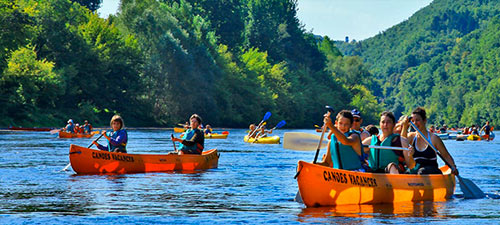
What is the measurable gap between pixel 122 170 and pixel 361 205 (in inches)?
351

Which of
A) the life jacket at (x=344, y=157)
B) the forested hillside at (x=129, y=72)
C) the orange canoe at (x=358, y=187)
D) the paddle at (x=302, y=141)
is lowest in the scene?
the orange canoe at (x=358, y=187)

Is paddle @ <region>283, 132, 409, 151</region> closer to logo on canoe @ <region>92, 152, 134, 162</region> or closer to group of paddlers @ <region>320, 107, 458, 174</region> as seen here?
group of paddlers @ <region>320, 107, 458, 174</region>

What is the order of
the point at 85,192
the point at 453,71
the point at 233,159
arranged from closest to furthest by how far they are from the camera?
1. the point at 85,192
2. the point at 233,159
3. the point at 453,71

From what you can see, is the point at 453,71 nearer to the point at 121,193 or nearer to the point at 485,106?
the point at 485,106

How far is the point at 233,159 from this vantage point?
29.2 meters

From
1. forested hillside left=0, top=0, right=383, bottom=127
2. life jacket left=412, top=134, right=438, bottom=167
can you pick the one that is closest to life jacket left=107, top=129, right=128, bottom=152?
life jacket left=412, top=134, right=438, bottom=167

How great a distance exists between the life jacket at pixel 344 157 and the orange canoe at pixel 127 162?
8604 millimetres

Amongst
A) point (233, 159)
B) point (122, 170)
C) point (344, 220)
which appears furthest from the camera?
point (233, 159)

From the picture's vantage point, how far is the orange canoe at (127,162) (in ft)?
66.7

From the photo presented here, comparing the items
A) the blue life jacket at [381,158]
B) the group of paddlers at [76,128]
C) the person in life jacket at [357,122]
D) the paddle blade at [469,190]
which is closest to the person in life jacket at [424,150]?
the blue life jacket at [381,158]

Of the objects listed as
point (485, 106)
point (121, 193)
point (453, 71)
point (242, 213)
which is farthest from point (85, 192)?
point (453, 71)

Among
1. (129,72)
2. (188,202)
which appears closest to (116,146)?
(188,202)

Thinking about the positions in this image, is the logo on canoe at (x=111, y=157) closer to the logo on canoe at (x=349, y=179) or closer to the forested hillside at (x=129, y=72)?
the logo on canoe at (x=349, y=179)

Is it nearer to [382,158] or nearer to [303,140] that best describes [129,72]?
[303,140]
